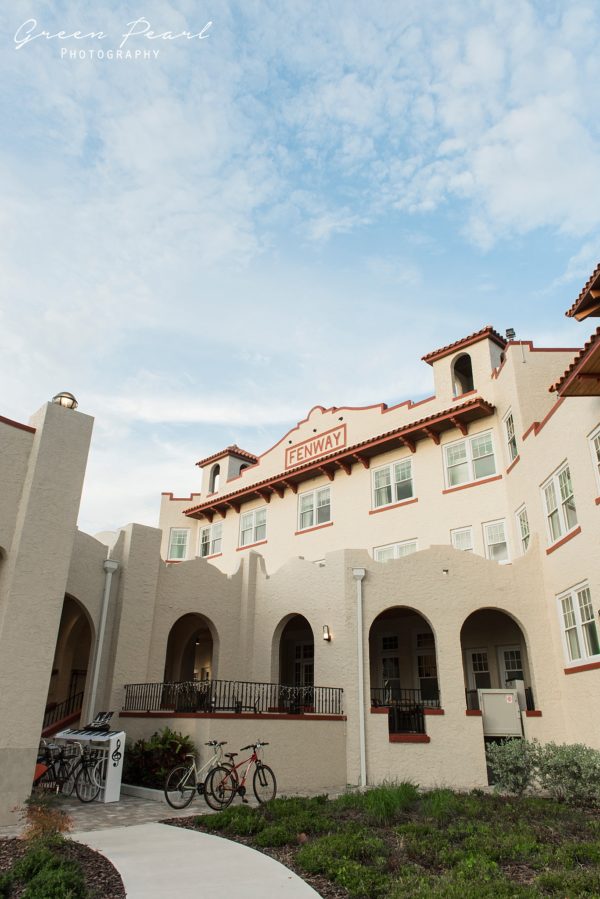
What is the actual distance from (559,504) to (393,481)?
7.06 metres

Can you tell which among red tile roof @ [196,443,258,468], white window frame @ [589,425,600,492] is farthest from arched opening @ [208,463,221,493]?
white window frame @ [589,425,600,492]

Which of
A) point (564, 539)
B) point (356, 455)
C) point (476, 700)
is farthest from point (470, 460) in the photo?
point (476, 700)

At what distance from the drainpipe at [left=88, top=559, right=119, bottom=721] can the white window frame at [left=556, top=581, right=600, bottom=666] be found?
11.0 meters

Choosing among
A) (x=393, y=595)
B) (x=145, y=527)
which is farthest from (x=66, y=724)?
(x=393, y=595)

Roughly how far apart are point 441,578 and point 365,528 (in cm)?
523

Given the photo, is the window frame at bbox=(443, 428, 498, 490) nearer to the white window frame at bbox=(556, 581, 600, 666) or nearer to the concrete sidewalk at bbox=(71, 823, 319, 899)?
the white window frame at bbox=(556, 581, 600, 666)

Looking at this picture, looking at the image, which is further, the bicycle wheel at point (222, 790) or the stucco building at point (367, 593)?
the stucco building at point (367, 593)

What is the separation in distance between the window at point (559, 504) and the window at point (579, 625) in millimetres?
1388

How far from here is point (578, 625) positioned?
13.6 m

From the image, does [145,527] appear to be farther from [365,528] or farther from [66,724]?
[365,528]

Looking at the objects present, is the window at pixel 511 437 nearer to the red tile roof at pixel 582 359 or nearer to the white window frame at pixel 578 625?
the white window frame at pixel 578 625

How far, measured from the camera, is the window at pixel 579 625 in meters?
13.2

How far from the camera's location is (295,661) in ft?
72.7

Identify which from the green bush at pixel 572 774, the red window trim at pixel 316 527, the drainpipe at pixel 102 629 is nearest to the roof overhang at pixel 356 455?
the red window trim at pixel 316 527
